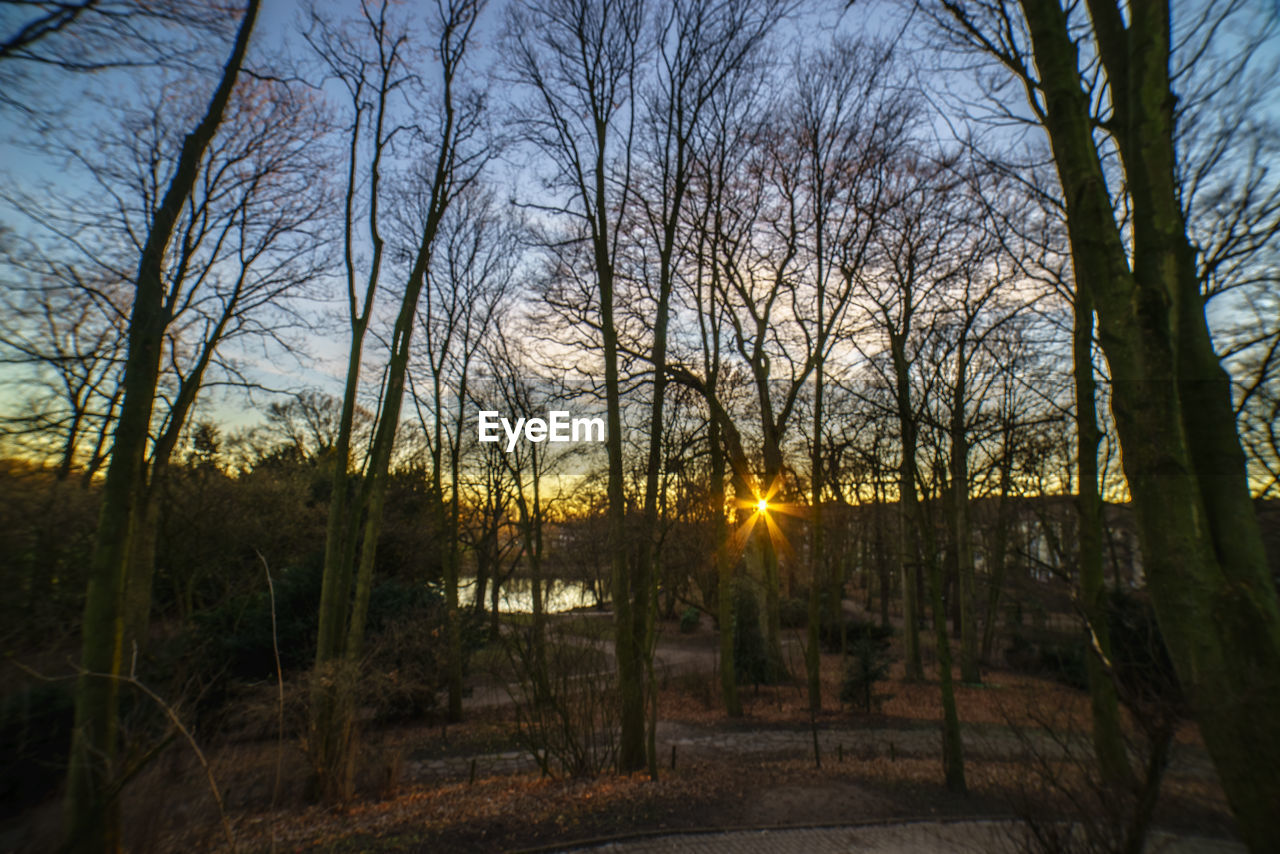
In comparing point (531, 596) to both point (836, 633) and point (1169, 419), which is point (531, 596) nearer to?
point (836, 633)

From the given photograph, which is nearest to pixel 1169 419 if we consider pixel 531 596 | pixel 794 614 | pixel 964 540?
pixel 964 540

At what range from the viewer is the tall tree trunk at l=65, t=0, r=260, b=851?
14.5ft

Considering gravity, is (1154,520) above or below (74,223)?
below

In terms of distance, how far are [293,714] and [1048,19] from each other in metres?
10.4

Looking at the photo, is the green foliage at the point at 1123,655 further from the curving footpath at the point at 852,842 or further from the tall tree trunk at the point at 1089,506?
the curving footpath at the point at 852,842

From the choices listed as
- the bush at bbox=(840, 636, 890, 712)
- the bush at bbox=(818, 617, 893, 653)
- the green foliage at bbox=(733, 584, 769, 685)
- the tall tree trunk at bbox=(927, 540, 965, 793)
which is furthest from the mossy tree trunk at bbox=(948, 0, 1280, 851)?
the bush at bbox=(818, 617, 893, 653)

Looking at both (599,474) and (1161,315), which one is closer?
(1161,315)

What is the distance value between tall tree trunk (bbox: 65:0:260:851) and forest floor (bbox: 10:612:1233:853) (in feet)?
2.79

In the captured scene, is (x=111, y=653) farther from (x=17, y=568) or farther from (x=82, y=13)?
(x=17, y=568)

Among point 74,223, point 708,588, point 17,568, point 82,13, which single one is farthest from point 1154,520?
point 708,588

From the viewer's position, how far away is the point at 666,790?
25.2 feet

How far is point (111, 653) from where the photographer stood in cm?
474

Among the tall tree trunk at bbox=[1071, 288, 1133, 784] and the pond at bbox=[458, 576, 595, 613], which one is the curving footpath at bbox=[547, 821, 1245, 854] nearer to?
the tall tree trunk at bbox=[1071, 288, 1133, 784]

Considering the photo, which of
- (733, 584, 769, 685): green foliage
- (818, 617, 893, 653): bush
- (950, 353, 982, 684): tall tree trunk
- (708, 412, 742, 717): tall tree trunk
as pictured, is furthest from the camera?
(818, 617, 893, 653): bush
